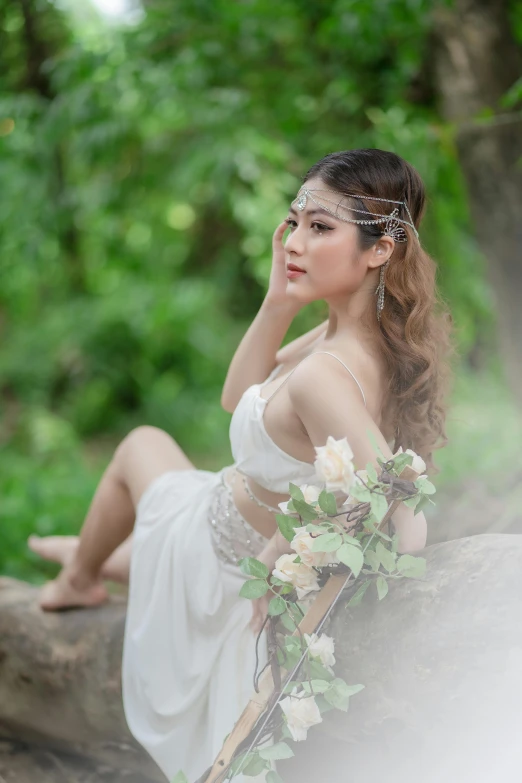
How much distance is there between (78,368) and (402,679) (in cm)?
696

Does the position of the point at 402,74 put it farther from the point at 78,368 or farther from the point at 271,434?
the point at 78,368

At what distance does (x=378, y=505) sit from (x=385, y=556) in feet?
0.52

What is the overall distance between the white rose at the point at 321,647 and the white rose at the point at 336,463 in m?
0.36

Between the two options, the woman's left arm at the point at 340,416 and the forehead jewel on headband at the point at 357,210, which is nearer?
the woman's left arm at the point at 340,416

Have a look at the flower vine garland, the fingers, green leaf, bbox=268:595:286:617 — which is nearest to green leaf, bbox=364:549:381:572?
the flower vine garland

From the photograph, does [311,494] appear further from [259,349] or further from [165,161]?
[165,161]

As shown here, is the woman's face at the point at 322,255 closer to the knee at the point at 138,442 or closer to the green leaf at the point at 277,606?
the green leaf at the point at 277,606

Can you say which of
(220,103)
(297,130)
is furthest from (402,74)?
(220,103)

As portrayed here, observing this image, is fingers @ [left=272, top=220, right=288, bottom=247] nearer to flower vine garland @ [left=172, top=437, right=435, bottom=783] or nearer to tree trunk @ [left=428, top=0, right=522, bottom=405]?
flower vine garland @ [left=172, top=437, right=435, bottom=783]

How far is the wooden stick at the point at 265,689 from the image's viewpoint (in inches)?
65.6

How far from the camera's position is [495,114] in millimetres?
4242

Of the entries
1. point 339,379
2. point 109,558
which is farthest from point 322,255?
point 109,558

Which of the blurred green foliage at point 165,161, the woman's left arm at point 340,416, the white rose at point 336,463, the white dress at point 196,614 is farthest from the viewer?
the blurred green foliage at point 165,161

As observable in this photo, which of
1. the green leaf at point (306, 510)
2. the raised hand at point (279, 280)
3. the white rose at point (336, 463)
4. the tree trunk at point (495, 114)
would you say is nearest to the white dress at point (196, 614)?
the raised hand at point (279, 280)
